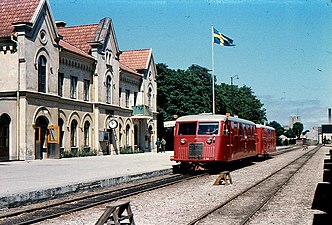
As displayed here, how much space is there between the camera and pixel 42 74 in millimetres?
35156

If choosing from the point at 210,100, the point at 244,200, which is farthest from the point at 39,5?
the point at 210,100

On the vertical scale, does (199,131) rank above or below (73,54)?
below

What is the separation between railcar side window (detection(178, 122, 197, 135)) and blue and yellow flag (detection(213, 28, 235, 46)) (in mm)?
22600

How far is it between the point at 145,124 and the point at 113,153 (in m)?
8.64

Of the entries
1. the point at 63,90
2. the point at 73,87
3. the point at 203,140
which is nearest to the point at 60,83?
the point at 63,90

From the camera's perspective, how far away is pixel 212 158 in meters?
23.5

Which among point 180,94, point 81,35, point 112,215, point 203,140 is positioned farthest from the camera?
point 180,94

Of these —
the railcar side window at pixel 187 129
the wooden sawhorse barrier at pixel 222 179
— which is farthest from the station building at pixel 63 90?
the wooden sawhorse barrier at pixel 222 179

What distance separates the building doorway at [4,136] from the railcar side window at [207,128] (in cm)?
1432

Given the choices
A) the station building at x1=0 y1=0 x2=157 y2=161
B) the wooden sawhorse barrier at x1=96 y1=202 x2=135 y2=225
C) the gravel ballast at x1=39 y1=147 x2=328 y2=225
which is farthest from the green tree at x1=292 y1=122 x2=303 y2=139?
the wooden sawhorse barrier at x1=96 y1=202 x2=135 y2=225

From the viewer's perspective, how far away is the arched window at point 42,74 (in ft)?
114

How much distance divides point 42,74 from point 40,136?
14.0 feet

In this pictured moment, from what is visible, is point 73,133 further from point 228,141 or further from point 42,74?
point 228,141

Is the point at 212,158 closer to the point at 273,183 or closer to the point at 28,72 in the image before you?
the point at 273,183
